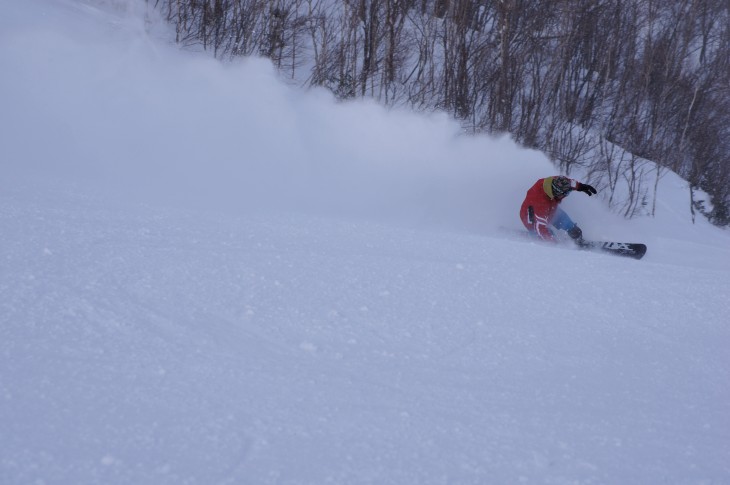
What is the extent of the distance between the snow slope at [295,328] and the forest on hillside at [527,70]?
4083 millimetres

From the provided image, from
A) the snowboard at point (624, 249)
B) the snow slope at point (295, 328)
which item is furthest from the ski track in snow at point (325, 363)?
the snowboard at point (624, 249)

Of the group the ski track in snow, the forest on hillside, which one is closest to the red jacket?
the ski track in snow

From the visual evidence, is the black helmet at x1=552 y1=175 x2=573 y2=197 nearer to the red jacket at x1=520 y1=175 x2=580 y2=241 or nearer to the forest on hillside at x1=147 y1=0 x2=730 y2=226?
the red jacket at x1=520 y1=175 x2=580 y2=241

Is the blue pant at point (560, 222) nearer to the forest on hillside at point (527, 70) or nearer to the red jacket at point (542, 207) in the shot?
the red jacket at point (542, 207)

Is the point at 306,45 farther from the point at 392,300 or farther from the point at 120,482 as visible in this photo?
the point at 120,482

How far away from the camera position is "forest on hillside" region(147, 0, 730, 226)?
11891 millimetres

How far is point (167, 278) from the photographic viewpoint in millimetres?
4035

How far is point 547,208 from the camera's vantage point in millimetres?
7492

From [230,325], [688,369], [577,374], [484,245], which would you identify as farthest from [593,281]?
[230,325]

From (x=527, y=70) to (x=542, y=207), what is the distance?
6510mm

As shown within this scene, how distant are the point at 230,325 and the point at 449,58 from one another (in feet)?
34.0

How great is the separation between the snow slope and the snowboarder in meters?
0.57

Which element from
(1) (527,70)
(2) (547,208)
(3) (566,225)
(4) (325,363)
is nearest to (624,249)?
(3) (566,225)

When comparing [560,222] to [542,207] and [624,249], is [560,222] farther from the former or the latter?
[624,249]
